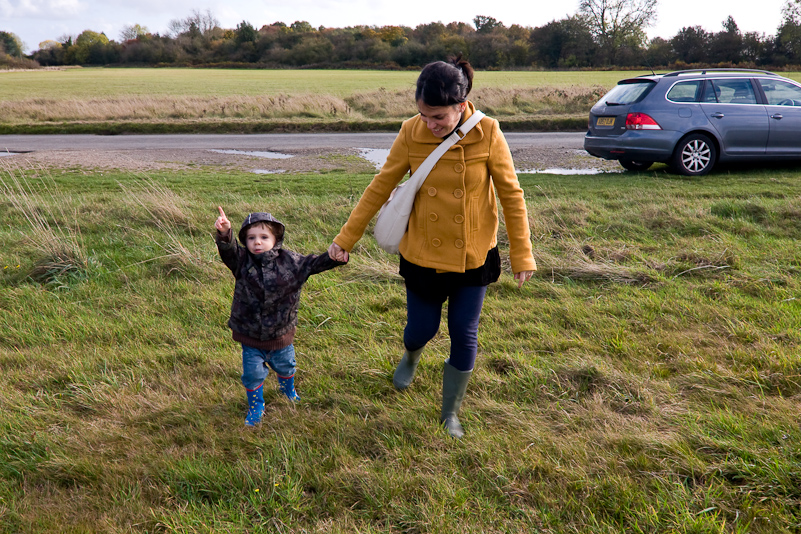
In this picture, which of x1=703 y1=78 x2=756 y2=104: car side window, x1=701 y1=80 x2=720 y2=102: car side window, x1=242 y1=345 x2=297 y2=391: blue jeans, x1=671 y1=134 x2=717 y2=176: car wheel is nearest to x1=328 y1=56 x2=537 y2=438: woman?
x1=242 y1=345 x2=297 y2=391: blue jeans

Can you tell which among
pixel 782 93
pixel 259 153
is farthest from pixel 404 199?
pixel 259 153

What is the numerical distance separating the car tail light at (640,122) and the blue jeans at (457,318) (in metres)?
7.79

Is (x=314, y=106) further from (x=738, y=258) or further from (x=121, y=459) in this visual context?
(x=121, y=459)

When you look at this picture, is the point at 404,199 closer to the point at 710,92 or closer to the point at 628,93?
the point at 628,93

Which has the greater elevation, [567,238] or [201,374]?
[567,238]

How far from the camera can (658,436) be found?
2.47 meters

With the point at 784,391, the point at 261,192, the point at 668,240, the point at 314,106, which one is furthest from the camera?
the point at 314,106

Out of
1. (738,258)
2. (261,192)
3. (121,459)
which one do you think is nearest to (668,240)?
(738,258)

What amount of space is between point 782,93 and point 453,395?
32.7 ft

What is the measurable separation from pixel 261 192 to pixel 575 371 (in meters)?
6.28

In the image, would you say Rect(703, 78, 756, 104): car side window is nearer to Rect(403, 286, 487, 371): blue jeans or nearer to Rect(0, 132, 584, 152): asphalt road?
Rect(0, 132, 584, 152): asphalt road

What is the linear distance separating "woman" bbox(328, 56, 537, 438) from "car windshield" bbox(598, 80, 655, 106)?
7.97 metres

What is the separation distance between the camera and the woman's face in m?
2.31

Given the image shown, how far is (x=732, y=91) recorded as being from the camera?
9375 millimetres
